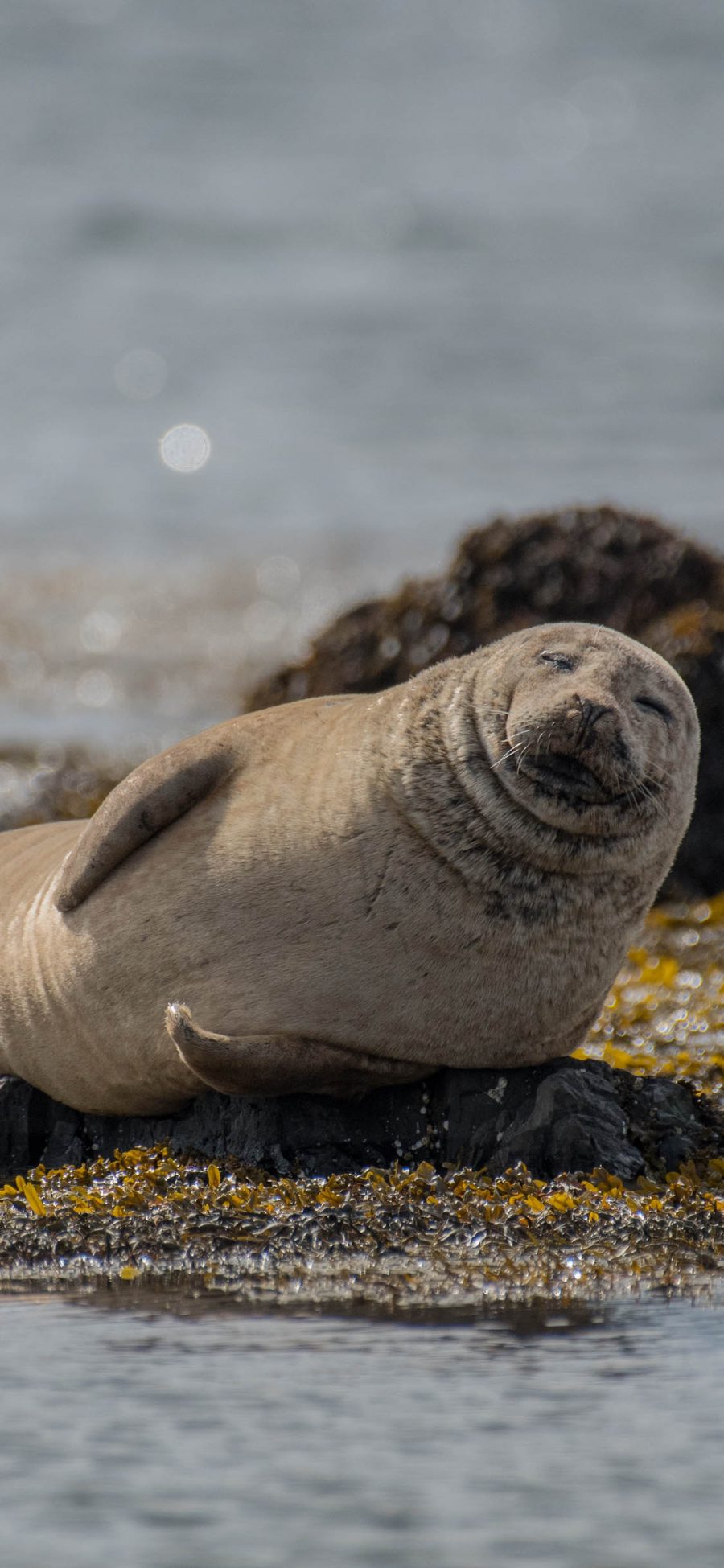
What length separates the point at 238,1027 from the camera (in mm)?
5586

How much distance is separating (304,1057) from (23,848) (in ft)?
5.77

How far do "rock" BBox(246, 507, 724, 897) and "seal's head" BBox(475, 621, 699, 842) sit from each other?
15.5 feet

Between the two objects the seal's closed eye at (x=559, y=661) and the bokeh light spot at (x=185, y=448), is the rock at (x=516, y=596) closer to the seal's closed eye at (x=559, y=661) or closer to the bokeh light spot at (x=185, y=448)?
the seal's closed eye at (x=559, y=661)

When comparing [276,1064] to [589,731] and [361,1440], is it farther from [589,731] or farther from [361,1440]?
[361,1440]

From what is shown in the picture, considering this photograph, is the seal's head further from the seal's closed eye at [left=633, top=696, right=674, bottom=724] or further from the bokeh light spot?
the bokeh light spot

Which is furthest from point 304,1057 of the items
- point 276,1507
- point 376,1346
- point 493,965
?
point 276,1507

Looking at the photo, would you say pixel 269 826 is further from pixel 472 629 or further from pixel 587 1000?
pixel 472 629

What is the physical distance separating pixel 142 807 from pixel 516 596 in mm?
5336

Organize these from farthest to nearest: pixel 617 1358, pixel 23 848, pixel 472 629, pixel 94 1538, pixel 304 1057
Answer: pixel 472 629
pixel 23 848
pixel 304 1057
pixel 617 1358
pixel 94 1538

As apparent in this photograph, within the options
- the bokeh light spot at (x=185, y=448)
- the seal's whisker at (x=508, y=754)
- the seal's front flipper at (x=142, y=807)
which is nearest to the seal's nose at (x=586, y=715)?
the seal's whisker at (x=508, y=754)

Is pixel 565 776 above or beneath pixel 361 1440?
above

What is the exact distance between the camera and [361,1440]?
3.49 m

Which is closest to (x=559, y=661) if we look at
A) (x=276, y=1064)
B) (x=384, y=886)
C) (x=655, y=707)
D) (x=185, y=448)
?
(x=655, y=707)

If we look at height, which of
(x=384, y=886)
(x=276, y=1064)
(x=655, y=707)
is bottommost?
(x=276, y=1064)
